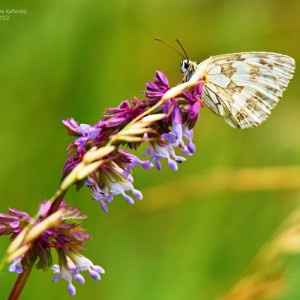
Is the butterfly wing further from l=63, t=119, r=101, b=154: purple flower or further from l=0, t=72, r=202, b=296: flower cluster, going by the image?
l=63, t=119, r=101, b=154: purple flower

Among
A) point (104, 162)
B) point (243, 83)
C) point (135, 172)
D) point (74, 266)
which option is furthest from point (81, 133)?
point (135, 172)

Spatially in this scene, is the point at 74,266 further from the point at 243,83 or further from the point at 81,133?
the point at 243,83

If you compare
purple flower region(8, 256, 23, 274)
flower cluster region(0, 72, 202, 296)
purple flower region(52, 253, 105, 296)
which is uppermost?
flower cluster region(0, 72, 202, 296)

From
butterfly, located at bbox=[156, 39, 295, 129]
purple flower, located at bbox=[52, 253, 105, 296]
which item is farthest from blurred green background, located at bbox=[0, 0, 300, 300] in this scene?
purple flower, located at bbox=[52, 253, 105, 296]

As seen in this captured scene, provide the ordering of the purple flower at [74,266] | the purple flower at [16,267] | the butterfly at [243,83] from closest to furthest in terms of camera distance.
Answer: the purple flower at [16,267] → the purple flower at [74,266] → the butterfly at [243,83]

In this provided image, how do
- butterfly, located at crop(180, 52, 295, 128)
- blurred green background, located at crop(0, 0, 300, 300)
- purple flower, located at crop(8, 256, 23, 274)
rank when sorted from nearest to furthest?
1. purple flower, located at crop(8, 256, 23, 274)
2. butterfly, located at crop(180, 52, 295, 128)
3. blurred green background, located at crop(0, 0, 300, 300)

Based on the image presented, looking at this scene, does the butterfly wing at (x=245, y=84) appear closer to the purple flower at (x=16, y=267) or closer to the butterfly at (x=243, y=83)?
the butterfly at (x=243, y=83)

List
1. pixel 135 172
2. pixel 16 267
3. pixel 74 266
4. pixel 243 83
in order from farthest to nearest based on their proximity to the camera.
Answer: pixel 135 172
pixel 243 83
pixel 74 266
pixel 16 267

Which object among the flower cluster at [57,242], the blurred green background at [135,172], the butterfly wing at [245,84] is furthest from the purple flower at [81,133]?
the blurred green background at [135,172]
